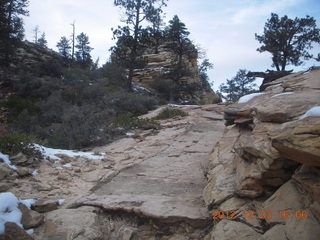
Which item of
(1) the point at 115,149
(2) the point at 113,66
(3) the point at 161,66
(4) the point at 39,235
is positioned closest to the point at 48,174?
(4) the point at 39,235

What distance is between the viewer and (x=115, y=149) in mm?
6594

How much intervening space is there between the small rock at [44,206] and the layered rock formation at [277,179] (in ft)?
6.80

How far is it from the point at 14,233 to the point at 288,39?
18506 millimetres

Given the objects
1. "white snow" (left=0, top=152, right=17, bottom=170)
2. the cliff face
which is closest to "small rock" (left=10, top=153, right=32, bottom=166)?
"white snow" (left=0, top=152, right=17, bottom=170)

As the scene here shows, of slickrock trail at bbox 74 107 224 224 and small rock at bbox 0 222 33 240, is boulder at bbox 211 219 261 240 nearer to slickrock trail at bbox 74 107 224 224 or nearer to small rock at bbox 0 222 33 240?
slickrock trail at bbox 74 107 224 224

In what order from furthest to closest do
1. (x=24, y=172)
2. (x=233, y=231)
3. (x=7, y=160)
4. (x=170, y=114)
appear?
(x=170, y=114) → (x=7, y=160) → (x=24, y=172) → (x=233, y=231)

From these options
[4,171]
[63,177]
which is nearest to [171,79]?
[63,177]

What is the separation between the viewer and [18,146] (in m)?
4.56

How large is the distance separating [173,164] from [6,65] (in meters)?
16.7

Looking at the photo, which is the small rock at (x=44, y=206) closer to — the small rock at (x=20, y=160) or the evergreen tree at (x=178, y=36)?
the small rock at (x=20, y=160)

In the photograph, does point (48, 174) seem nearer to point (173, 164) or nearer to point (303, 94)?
point (173, 164)

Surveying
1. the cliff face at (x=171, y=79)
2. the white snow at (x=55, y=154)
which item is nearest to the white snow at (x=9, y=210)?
the white snow at (x=55, y=154)
